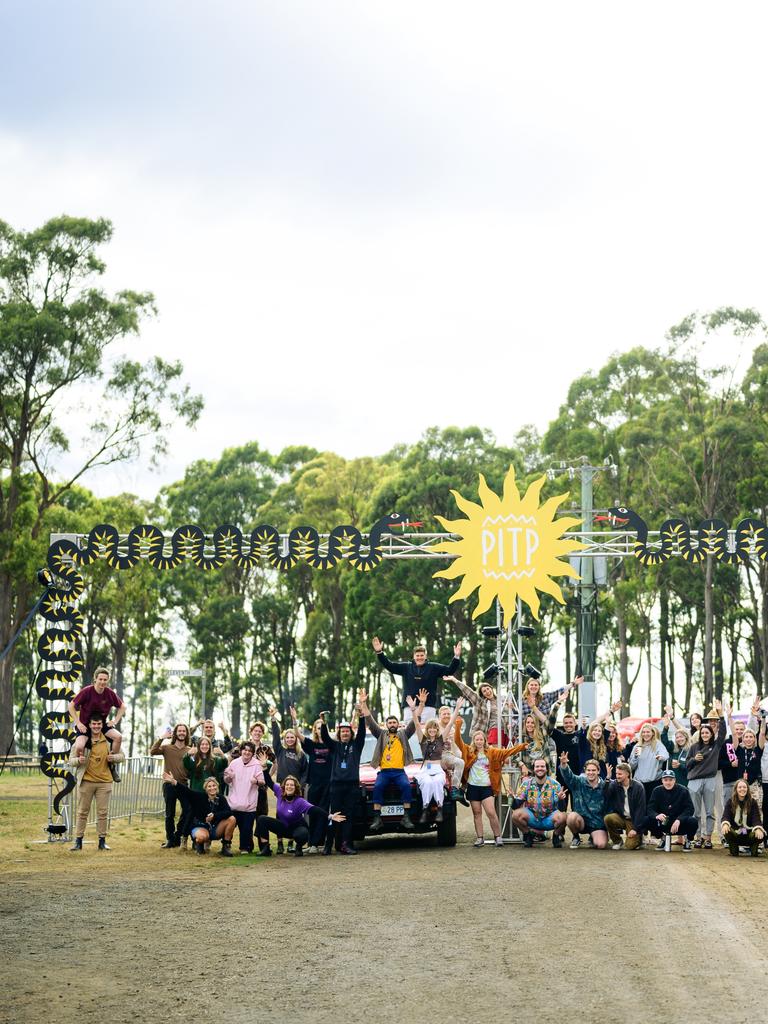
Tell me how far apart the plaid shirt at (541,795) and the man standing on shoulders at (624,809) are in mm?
617

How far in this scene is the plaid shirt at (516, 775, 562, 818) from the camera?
17.1 metres

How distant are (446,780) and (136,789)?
23.7 feet

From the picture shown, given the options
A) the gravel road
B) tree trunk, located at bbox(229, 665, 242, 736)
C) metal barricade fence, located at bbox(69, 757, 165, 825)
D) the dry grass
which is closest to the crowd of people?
the dry grass

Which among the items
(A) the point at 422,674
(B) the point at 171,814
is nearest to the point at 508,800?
(A) the point at 422,674

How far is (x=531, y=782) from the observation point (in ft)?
56.4

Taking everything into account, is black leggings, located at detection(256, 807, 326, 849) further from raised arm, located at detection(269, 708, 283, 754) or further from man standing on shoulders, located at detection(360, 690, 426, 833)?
raised arm, located at detection(269, 708, 283, 754)

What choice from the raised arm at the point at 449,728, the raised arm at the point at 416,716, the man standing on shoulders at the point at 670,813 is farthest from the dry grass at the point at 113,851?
the man standing on shoulders at the point at 670,813

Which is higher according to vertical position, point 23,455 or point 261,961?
point 23,455

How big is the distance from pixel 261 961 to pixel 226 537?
13129 millimetres

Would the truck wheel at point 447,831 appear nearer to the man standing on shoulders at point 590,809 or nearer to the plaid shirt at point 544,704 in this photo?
the man standing on shoulders at point 590,809

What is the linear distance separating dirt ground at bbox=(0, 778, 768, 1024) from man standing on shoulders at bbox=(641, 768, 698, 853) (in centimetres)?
65

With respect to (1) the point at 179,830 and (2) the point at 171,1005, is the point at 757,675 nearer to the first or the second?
(1) the point at 179,830

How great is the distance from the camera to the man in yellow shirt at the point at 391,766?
16.9 metres

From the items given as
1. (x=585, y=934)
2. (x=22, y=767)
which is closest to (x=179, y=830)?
(x=585, y=934)
